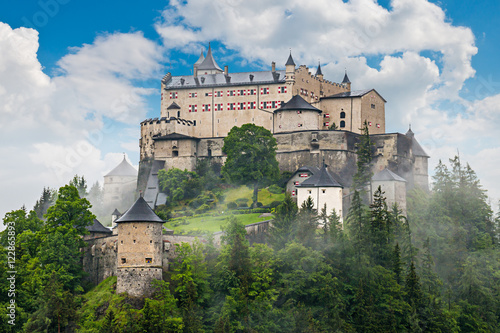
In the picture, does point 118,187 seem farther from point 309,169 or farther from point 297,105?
point 309,169

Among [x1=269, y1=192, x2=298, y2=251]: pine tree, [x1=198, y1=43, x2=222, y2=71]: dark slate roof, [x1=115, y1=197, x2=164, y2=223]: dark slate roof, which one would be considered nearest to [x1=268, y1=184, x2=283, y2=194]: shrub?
[x1=269, y1=192, x2=298, y2=251]: pine tree

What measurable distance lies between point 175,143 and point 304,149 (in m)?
16.1

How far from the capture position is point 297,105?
274 ft

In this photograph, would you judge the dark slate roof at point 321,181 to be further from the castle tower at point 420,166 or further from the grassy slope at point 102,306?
the grassy slope at point 102,306

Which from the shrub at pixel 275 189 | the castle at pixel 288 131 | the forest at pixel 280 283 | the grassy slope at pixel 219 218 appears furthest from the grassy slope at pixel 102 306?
the shrub at pixel 275 189

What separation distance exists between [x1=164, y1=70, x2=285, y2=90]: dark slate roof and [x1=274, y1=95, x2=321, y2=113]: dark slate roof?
19.0ft

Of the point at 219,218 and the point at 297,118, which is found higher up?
the point at 297,118

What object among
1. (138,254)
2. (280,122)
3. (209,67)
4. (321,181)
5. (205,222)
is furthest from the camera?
(209,67)

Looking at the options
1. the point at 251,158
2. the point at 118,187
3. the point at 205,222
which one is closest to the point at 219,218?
the point at 205,222

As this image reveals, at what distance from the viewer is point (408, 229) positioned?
62938 mm

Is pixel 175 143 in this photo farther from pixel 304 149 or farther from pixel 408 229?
pixel 408 229

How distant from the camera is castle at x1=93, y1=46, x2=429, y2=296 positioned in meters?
70.2

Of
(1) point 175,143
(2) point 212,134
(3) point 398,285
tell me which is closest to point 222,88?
(2) point 212,134

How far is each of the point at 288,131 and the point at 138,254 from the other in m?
35.5
